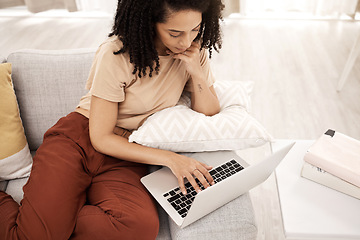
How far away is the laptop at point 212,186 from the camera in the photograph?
86 centimetres

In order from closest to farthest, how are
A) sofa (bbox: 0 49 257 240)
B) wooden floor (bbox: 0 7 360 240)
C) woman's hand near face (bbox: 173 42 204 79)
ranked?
woman's hand near face (bbox: 173 42 204 79) → sofa (bbox: 0 49 257 240) → wooden floor (bbox: 0 7 360 240)

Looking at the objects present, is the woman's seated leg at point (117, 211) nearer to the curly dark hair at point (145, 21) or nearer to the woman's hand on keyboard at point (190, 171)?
the woman's hand on keyboard at point (190, 171)

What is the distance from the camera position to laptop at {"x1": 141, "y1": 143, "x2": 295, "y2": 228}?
0.86m

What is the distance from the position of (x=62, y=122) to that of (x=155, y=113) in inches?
13.4

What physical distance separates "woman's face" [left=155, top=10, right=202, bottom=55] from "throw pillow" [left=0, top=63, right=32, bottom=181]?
578 mm

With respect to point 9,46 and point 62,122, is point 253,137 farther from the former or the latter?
point 9,46

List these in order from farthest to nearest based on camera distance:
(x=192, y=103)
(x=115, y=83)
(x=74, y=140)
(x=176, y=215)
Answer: (x=192, y=103) < (x=74, y=140) < (x=115, y=83) < (x=176, y=215)

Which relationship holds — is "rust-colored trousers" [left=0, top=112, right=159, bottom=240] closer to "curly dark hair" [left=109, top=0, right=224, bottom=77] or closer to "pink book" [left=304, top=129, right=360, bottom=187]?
"curly dark hair" [left=109, top=0, right=224, bottom=77]

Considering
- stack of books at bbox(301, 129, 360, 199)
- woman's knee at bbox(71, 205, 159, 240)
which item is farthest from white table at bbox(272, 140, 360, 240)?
woman's knee at bbox(71, 205, 159, 240)

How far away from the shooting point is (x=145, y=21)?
1035 millimetres

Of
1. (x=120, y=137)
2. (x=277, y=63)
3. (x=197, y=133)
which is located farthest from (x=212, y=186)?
(x=277, y=63)

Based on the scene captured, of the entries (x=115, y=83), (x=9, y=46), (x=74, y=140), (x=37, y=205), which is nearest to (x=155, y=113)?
(x=115, y=83)

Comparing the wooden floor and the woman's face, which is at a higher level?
the woman's face

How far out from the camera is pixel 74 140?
3.93 feet
